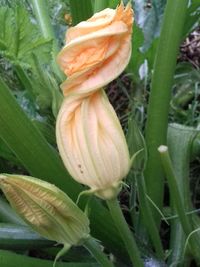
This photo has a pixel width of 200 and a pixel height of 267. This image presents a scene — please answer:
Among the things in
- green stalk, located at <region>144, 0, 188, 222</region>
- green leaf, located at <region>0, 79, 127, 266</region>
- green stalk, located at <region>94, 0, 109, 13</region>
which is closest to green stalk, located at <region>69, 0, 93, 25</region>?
green stalk, located at <region>94, 0, 109, 13</region>

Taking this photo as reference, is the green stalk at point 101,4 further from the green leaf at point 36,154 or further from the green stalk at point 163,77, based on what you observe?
the green leaf at point 36,154

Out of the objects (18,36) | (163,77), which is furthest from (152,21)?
(18,36)

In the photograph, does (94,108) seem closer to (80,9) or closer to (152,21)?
(80,9)

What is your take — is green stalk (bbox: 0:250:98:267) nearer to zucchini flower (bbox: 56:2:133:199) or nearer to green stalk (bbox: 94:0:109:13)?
zucchini flower (bbox: 56:2:133:199)

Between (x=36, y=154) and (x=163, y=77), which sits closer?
(x=36, y=154)

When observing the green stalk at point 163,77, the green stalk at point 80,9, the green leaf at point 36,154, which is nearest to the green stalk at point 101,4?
the green stalk at point 80,9

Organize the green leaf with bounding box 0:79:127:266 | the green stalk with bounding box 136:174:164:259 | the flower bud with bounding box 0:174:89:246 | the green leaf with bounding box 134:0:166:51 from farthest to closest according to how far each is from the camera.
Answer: the green leaf with bounding box 134:0:166:51 → the green stalk with bounding box 136:174:164:259 → the green leaf with bounding box 0:79:127:266 → the flower bud with bounding box 0:174:89:246
